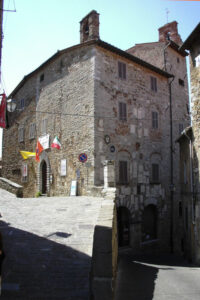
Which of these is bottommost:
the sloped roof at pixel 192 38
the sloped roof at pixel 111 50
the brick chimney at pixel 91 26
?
the sloped roof at pixel 192 38

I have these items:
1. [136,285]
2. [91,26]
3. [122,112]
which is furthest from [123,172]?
[91,26]

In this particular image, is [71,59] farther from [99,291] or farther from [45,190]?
[99,291]

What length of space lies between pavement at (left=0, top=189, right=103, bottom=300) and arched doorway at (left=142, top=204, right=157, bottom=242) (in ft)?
29.1

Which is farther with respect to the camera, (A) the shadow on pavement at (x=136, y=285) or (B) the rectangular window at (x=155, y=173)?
(B) the rectangular window at (x=155, y=173)

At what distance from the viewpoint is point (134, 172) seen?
16234mm

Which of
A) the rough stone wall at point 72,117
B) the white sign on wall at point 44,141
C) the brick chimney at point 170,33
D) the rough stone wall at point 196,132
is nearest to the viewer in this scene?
the rough stone wall at point 196,132

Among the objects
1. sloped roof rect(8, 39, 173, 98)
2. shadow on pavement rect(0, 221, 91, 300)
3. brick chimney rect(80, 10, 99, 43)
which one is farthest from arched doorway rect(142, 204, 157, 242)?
brick chimney rect(80, 10, 99, 43)

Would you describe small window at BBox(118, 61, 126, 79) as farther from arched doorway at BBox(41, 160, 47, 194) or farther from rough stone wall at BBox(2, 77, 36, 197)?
arched doorway at BBox(41, 160, 47, 194)

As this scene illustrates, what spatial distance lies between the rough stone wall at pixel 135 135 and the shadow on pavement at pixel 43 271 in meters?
8.37

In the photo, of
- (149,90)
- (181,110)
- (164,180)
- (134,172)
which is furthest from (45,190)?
(181,110)

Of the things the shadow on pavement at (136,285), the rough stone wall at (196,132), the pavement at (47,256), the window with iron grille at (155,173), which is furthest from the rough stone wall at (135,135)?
the pavement at (47,256)

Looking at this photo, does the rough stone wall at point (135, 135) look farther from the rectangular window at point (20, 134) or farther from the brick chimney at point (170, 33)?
the rectangular window at point (20, 134)

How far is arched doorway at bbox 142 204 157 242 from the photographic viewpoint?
652 inches

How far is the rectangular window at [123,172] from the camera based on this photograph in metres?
15.6
